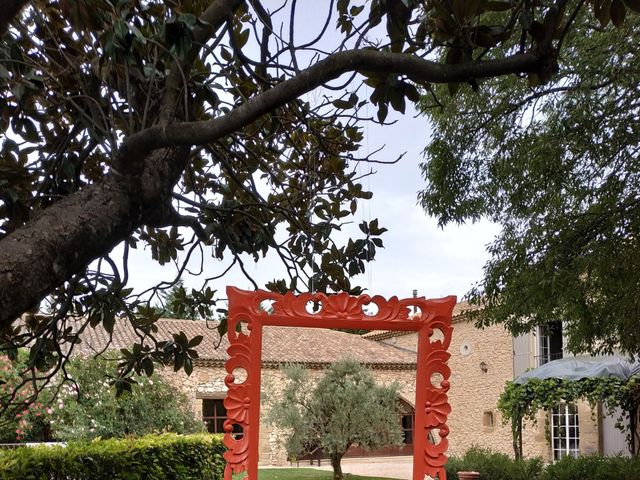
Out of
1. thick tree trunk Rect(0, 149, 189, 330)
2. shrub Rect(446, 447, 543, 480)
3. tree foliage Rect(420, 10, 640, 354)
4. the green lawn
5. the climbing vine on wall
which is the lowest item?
the green lawn

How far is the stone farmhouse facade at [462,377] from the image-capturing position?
14.2 metres

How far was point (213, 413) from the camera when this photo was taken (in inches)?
673

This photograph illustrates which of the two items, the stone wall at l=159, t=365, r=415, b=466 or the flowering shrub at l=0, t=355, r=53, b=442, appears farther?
the stone wall at l=159, t=365, r=415, b=466

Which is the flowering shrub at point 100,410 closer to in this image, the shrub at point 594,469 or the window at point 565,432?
the shrub at point 594,469

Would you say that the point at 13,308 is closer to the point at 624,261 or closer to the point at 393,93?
the point at 393,93

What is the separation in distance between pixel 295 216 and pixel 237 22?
44.8 inches

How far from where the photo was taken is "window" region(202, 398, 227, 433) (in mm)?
16906

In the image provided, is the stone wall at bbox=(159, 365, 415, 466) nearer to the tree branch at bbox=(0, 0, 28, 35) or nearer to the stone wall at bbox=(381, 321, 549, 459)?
the stone wall at bbox=(381, 321, 549, 459)

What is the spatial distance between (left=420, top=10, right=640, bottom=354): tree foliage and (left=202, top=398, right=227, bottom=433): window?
10572 millimetres

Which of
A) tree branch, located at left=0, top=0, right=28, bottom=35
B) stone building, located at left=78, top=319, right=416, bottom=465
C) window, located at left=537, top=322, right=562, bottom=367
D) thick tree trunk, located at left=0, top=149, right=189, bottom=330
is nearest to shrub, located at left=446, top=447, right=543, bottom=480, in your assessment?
stone building, located at left=78, top=319, right=416, bottom=465

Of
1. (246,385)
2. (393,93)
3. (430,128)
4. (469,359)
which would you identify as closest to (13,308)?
(246,385)

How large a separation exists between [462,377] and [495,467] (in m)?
6.74

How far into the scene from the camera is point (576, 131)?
639 centimetres

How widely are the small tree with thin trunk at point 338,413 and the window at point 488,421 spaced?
458 cm
